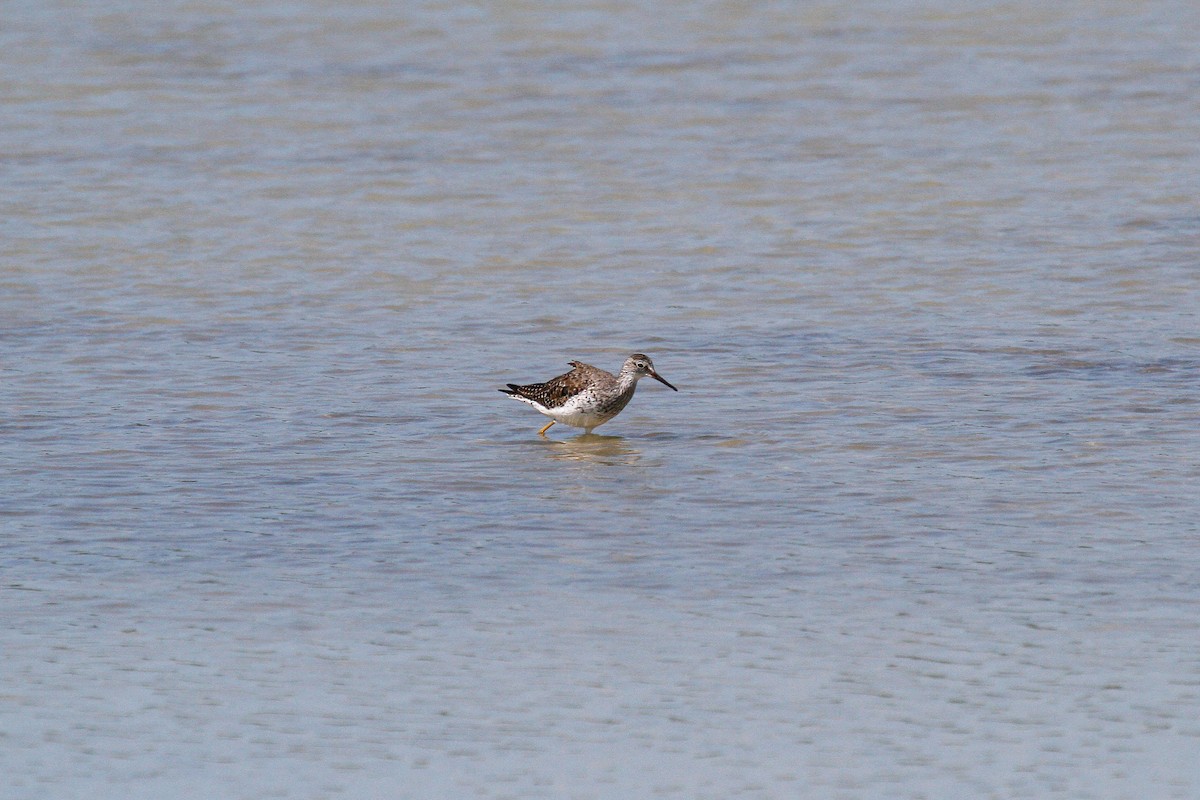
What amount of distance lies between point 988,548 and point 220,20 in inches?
1026

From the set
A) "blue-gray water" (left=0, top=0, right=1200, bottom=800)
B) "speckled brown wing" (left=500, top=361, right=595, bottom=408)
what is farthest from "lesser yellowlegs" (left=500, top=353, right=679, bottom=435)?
"blue-gray water" (left=0, top=0, right=1200, bottom=800)

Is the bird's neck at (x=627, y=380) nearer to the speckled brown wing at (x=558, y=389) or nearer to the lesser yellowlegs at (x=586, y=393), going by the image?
the lesser yellowlegs at (x=586, y=393)

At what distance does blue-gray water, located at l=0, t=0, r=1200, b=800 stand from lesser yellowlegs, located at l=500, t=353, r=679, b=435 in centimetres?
27

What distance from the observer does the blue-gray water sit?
7.64 metres

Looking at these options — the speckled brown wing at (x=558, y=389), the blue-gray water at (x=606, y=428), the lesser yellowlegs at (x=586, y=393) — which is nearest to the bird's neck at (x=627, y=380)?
the lesser yellowlegs at (x=586, y=393)

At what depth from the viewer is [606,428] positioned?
1411 cm

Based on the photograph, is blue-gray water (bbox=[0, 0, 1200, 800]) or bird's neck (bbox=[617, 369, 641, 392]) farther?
bird's neck (bbox=[617, 369, 641, 392])

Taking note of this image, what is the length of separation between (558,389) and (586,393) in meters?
0.20

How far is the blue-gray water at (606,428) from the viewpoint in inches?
301

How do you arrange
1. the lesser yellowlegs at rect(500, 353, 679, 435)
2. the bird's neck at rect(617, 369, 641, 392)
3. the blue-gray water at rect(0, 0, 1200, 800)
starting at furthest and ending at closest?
the bird's neck at rect(617, 369, 641, 392), the lesser yellowlegs at rect(500, 353, 679, 435), the blue-gray water at rect(0, 0, 1200, 800)

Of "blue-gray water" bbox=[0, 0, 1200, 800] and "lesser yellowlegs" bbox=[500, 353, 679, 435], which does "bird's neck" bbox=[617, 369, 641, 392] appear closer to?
"lesser yellowlegs" bbox=[500, 353, 679, 435]

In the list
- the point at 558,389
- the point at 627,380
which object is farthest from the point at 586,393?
the point at 627,380

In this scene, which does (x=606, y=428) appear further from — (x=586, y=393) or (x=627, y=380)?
(x=586, y=393)

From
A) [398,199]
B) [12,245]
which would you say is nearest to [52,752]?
[12,245]
